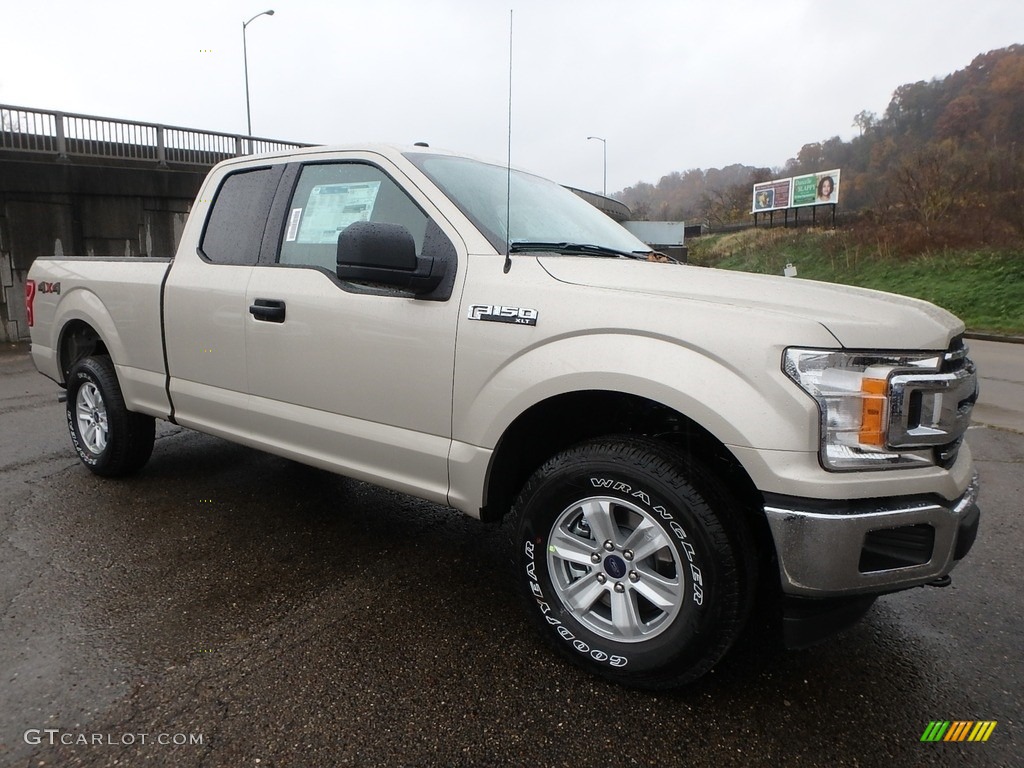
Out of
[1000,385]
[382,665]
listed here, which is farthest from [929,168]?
[382,665]

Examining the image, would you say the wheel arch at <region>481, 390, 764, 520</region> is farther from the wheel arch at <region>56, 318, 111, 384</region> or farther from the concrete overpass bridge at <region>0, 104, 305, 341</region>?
the concrete overpass bridge at <region>0, 104, 305, 341</region>

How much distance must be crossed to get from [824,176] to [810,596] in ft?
137

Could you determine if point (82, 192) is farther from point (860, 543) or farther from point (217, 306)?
point (860, 543)

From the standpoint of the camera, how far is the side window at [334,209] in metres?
3.04

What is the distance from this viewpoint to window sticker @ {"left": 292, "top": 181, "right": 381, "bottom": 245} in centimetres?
317

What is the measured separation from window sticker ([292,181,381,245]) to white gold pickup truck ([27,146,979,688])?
14 millimetres

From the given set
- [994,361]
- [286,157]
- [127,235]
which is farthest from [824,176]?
[286,157]

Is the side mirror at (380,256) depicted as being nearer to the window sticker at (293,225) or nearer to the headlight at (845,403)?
the window sticker at (293,225)

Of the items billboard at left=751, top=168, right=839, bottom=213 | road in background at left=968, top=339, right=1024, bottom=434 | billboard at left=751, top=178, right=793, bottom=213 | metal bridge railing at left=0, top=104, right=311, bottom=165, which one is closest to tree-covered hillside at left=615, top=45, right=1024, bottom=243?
billboard at left=751, top=168, right=839, bottom=213

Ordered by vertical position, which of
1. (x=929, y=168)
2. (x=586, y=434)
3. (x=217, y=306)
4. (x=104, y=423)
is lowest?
(x=104, y=423)

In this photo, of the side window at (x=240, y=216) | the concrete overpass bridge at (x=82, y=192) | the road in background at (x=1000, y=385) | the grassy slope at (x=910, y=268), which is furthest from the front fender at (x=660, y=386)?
the grassy slope at (x=910, y=268)

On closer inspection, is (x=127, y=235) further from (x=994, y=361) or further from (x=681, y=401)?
(x=994, y=361)

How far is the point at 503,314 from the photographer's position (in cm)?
256

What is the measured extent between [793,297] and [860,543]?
2.60ft
